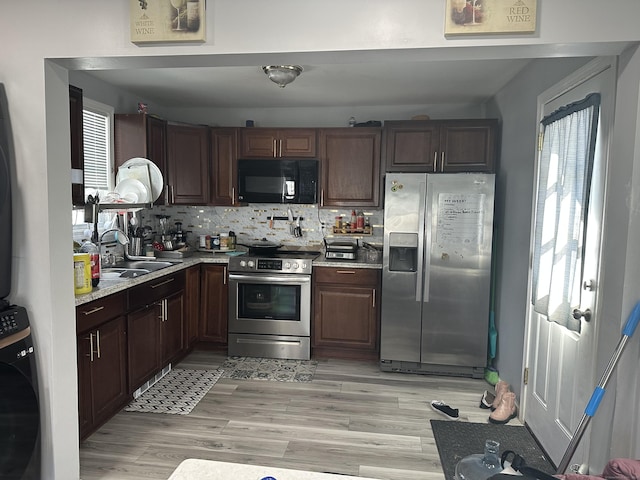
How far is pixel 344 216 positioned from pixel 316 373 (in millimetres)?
1668

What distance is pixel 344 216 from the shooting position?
462cm

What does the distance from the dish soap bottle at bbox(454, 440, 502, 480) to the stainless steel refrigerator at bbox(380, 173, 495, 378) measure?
242 cm

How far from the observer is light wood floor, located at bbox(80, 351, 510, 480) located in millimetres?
2463

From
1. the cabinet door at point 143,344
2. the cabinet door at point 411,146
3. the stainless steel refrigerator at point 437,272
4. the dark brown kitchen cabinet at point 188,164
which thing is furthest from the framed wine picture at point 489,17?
the dark brown kitchen cabinet at point 188,164

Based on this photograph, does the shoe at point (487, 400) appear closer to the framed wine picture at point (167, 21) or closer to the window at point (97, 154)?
the framed wine picture at point (167, 21)

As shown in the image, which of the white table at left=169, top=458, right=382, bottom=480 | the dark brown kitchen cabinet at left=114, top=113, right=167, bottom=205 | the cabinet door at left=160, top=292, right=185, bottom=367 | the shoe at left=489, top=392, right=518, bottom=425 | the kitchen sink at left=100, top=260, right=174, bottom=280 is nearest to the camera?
the white table at left=169, top=458, right=382, bottom=480

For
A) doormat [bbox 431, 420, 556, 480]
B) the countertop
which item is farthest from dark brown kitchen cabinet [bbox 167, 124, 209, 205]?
doormat [bbox 431, 420, 556, 480]

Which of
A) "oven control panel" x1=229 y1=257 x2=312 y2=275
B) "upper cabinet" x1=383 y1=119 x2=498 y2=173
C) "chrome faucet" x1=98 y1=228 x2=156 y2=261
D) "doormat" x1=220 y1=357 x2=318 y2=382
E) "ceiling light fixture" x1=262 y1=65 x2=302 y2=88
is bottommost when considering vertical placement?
"doormat" x1=220 y1=357 x2=318 y2=382

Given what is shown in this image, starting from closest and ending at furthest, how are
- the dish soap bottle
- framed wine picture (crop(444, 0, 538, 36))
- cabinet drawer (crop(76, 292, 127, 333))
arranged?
the dish soap bottle < framed wine picture (crop(444, 0, 538, 36)) < cabinet drawer (crop(76, 292, 127, 333))

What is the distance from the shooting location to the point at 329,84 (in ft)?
12.2

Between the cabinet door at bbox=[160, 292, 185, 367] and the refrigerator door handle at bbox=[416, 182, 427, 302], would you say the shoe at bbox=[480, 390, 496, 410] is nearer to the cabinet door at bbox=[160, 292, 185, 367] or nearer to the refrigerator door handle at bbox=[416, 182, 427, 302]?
the refrigerator door handle at bbox=[416, 182, 427, 302]

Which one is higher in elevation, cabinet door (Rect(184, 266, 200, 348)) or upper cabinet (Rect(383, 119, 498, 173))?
upper cabinet (Rect(383, 119, 498, 173))

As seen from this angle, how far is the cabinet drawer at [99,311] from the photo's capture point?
246 cm

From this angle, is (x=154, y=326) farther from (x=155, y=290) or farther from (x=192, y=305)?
(x=192, y=305)
